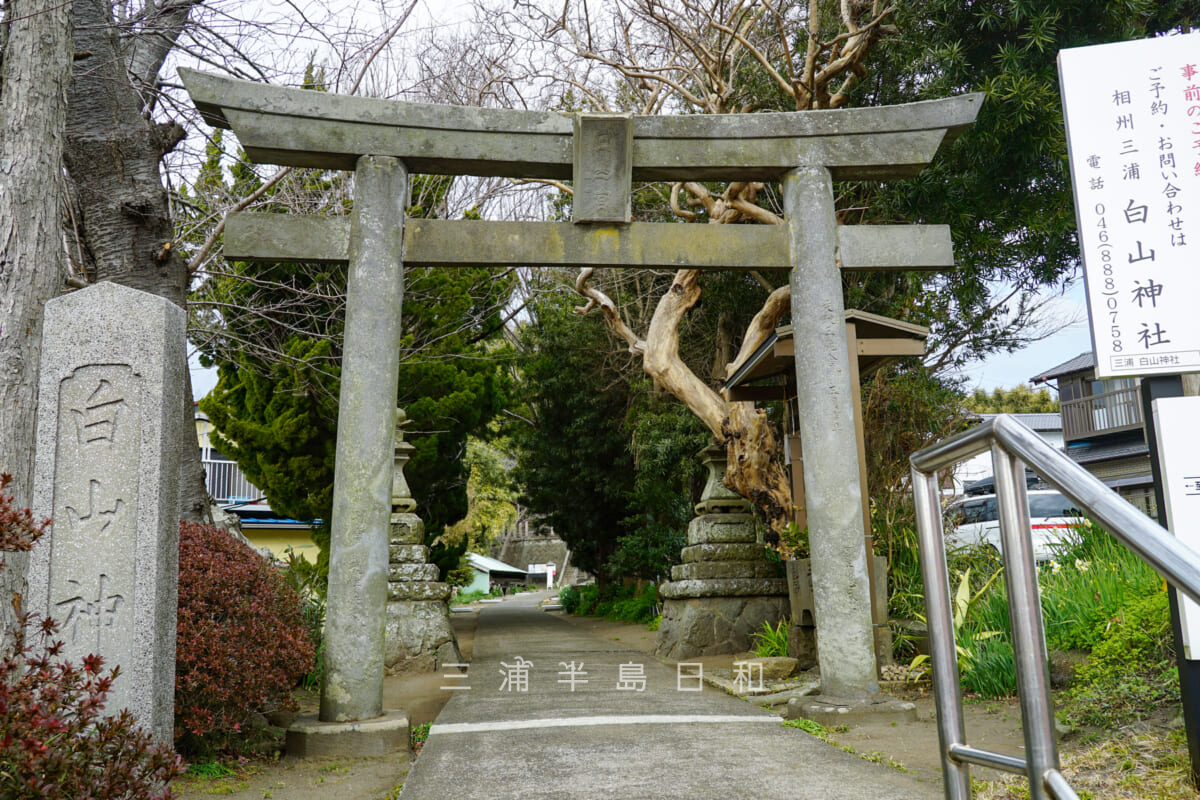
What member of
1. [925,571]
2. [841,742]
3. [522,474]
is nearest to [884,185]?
[841,742]

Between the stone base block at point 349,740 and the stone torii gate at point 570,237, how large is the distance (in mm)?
129

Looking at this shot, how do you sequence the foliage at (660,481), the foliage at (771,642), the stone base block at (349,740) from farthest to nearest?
the foliage at (660,481)
the foliage at (771,642)
the stone base block at (349,740)

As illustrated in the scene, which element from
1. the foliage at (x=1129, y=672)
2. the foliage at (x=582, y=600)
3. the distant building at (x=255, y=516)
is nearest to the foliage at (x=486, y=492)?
the foliage at (x=582, y=600)

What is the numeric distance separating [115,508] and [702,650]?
7095mm

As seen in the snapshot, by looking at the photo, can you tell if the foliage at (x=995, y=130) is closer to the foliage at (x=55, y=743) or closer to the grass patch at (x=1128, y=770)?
the grass patch at (x=1128, y=770)

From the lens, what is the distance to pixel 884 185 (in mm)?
11094

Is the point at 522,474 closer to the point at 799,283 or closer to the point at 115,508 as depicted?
the point at 799,283

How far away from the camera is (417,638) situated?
9984mm

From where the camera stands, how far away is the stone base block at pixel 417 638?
9.88m

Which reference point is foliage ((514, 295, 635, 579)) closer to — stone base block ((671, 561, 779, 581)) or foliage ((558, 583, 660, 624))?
foliage ((558, 583, 660, 624))

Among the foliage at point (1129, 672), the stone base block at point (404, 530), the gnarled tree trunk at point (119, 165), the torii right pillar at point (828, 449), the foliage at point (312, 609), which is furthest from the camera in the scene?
the stone base block at point (404, 530)

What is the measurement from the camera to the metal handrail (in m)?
1.59

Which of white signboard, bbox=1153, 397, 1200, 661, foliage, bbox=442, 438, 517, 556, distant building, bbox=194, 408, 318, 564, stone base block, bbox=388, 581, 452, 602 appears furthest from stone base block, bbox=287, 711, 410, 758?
foliage, bbox=442, 438, 517, 556

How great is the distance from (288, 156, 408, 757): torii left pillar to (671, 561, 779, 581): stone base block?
16.5ft
